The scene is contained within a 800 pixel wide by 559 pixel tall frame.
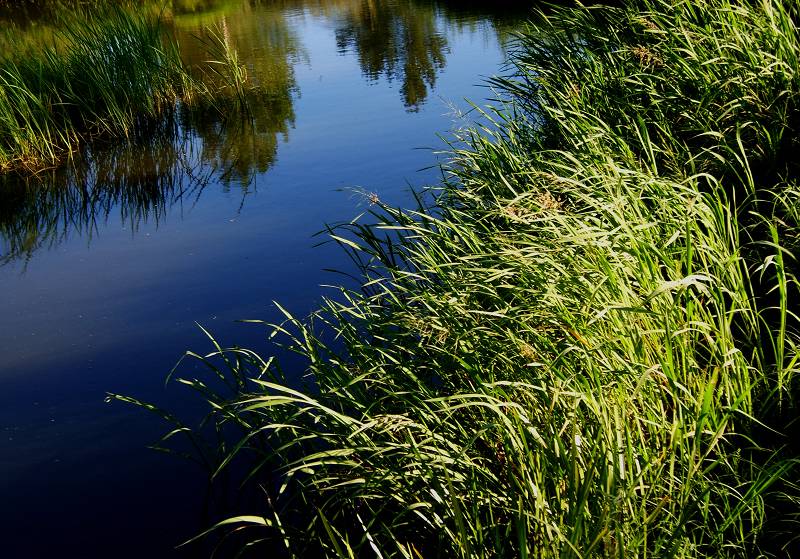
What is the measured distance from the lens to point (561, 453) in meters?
2.06

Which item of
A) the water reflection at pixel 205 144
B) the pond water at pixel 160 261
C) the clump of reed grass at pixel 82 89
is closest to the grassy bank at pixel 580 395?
the pond water at pixel 160 261

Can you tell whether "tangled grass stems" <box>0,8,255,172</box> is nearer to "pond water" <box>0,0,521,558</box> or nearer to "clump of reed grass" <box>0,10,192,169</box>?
"clump of reed grass" <box>0,10,192,169</box>

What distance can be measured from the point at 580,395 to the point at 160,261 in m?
5.10

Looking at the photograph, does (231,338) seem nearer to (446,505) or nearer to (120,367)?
(120,367)

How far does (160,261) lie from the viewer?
6.61m

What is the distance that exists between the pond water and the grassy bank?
0.64m

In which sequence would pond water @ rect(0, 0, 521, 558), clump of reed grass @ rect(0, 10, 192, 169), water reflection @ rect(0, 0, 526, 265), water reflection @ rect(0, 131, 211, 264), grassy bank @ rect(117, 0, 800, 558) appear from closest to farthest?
grassy bank @ rect(117, 0, 800, 558), pond water @ rect(0, 0, 521, 558), water reflection @ rect(0, 131, 211, 264), water reflection @ rect(0, 0, 526, 265), clump of reed grass @ rect(0, 10, 192, 169)

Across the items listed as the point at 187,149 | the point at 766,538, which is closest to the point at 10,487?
the point at 766,538

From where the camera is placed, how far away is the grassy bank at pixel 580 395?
216 cm

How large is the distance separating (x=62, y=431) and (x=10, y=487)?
485 millimetres

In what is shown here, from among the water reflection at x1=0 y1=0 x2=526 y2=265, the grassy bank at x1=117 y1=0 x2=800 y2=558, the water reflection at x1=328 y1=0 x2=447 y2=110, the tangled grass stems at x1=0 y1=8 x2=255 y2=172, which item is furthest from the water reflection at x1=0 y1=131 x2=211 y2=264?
the grassy bank at x1=117 y1=0 x2=800 y2=558

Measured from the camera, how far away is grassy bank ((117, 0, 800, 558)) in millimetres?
2158

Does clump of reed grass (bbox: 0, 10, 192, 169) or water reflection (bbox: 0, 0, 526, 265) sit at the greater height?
clump of reed grass (bbox: 0, 10, 192, 169)

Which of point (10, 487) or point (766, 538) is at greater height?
point (766, 538)
